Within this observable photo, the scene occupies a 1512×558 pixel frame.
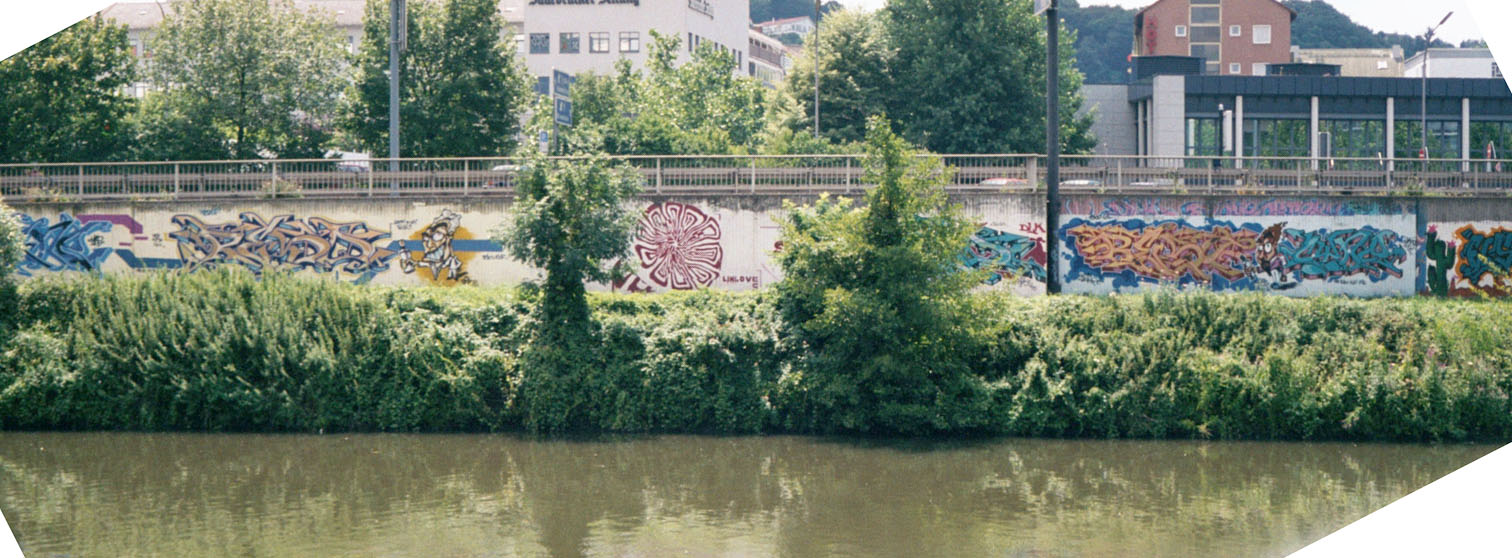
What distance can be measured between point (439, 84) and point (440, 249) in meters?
13.2

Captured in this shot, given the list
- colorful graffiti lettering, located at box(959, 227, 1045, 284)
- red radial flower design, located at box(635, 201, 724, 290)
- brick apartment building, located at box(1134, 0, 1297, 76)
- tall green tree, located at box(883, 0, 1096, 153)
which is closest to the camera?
colorful graffiti lettering, located at box(959, 227, 1045, 284)

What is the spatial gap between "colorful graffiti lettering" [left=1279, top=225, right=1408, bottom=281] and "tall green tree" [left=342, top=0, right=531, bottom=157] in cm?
2540

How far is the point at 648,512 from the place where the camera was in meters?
21.5

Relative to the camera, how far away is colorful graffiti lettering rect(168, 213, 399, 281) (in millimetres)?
33656

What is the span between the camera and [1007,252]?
3266 cm

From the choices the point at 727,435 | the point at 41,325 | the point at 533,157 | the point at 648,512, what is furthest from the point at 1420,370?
the point at 41,325

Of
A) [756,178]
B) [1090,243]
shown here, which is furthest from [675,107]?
[1090,243]

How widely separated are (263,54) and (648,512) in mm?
30892

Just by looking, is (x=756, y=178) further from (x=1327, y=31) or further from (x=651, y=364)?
(x=1327, y=31)

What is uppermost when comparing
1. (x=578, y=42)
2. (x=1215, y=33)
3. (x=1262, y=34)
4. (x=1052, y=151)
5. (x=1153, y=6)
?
(x=1153, y=6)

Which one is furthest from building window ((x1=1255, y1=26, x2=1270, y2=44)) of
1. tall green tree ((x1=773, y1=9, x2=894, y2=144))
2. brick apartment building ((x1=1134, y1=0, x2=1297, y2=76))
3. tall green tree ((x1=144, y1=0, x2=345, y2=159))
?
tall green tree ((x1=144, y1=0, x2=345, y2=159))

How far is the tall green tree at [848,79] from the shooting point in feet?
182

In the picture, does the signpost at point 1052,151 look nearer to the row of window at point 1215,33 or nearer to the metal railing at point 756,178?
the metal railing at point 756,178

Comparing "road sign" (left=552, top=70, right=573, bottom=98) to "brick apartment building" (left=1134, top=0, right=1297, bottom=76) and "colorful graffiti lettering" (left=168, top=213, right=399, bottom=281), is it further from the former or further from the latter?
"brick apartment building" (left=1134, top=0, right=1297, bottom=76)
